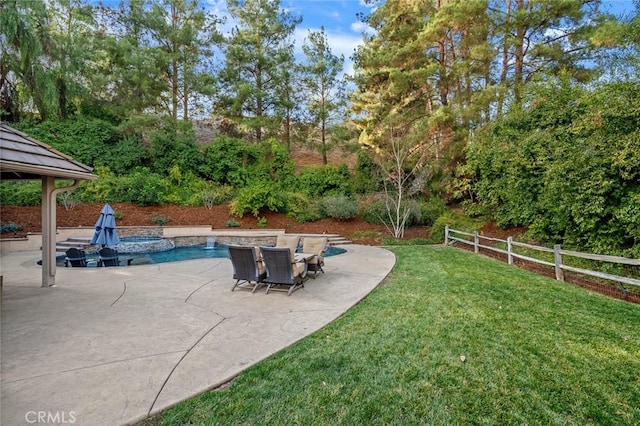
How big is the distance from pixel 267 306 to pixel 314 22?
1968 centimetres

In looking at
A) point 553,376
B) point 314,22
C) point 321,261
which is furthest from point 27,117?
point 553,376

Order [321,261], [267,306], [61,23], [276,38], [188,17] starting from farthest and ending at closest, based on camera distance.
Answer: [276,38] < [188,17] < [61,23] < [321,261] < [267,306]

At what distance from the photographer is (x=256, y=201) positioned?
14719mm

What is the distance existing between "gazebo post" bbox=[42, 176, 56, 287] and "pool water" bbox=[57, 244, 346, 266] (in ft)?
11.4

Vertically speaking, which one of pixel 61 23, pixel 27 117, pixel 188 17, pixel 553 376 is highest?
pixel 188 17

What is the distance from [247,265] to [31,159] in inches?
135

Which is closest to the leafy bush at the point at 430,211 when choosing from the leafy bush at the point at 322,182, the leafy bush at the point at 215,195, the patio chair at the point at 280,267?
the leafy bush at the point at 322,182

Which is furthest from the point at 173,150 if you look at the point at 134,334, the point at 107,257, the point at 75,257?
the point at 134,334

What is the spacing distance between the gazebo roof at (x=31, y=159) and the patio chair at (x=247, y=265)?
2.87m

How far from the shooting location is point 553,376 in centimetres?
274

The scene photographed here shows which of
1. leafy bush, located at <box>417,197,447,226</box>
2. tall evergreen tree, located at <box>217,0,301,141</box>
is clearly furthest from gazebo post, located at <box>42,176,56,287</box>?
tall evergreen tree, located at <box>217,0,301,141</box>

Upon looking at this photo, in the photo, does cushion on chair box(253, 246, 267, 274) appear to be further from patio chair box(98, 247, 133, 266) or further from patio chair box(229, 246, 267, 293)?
patio chair box(98, 247, 133, 266)

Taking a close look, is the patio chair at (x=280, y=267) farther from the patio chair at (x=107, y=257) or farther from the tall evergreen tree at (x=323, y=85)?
the tall evergreen tree at (x=323, y=85)

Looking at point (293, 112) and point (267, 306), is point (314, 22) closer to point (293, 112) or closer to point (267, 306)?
point (293, 112)
